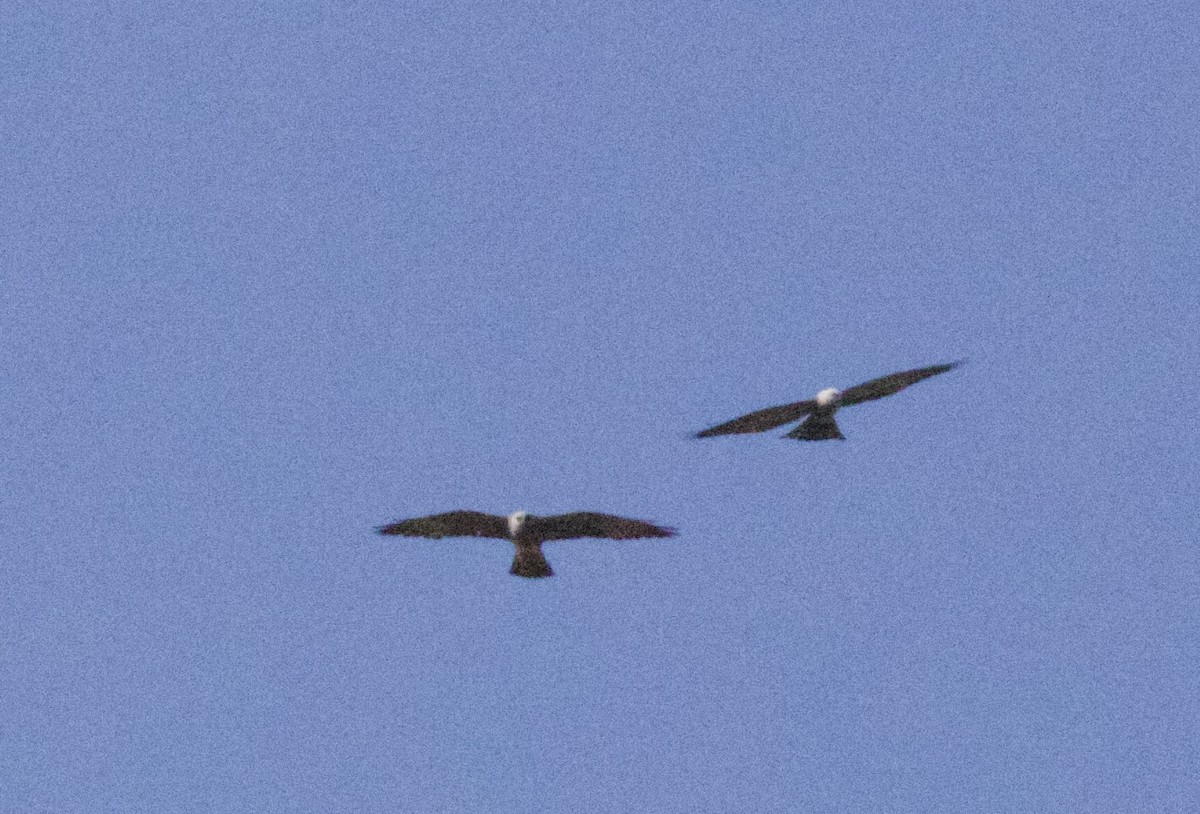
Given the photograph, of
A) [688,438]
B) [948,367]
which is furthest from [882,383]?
[688,438]

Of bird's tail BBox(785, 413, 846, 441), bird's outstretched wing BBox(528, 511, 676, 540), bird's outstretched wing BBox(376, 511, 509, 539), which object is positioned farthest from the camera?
bird's tail BBox(785, 413, 846, 441)

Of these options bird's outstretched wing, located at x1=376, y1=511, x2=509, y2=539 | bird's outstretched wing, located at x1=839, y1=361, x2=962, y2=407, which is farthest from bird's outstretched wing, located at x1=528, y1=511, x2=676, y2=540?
bird's outstretched wing, located at x1=839, y1=361, x2=962, y2=407

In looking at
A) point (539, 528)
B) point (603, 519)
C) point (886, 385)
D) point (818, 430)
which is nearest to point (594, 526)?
point (603, 519)

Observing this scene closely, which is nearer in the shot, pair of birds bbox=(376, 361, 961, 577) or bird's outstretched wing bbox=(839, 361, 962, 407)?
pair of birds bbox=(376, 361, 961, 577)

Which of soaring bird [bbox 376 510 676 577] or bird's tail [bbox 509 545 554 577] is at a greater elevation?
soaring bird [bbox 376 510 676 577]

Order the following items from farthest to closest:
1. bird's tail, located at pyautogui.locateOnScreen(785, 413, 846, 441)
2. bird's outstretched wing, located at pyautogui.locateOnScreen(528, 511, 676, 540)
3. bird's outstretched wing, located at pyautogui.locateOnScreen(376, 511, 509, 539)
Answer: bird's tail, located at pyautogui.locateOnScreen(785, 413, 846, 441)
bird's outstretched wing, located at pyautogui.locateOnScreen(376, 511, 509, 539)
bird's outstretched wing, located at pyautogui.locateOnScreen(528, 511, 676, 540)

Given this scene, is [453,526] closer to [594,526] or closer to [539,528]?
[539,528]

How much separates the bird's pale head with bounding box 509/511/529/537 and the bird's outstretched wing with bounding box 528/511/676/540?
0.30ft

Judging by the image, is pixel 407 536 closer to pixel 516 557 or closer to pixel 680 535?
pixel 516 557

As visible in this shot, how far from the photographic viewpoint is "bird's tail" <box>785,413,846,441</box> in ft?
79.0

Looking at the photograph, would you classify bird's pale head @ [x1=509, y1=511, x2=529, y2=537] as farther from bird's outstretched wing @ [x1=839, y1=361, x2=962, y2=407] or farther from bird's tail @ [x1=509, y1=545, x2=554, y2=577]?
bird's outstretched wing @ [x1=839, y1=361, x2=962, y2=407]

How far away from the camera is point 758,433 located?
979 inches

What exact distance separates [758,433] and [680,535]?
2.08 m

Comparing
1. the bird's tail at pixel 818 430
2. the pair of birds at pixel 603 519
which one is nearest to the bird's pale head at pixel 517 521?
the pair of birds at pixel 603 519
